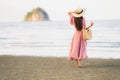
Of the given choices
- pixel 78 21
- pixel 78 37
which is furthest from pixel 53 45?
pixel 78 21

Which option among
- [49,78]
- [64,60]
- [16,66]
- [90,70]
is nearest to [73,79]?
Result: [49,78]

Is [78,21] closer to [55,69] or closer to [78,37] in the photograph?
[78,37]

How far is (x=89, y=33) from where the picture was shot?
40.7ft

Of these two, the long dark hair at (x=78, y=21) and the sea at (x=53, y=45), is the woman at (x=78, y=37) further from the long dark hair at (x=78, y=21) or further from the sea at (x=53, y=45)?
the sea at (x=53, y=45)

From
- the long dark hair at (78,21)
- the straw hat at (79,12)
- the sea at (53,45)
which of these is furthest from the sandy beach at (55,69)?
the sea at (53,45)

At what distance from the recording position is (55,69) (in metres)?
12.0

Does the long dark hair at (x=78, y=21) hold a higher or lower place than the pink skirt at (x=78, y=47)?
higher

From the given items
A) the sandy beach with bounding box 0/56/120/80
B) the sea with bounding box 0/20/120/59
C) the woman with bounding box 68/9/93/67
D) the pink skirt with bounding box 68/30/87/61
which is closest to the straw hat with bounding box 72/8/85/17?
the woman with bounding box 68/9/93/67

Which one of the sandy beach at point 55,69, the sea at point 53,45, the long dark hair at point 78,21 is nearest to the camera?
the sandy beach at point 55,69

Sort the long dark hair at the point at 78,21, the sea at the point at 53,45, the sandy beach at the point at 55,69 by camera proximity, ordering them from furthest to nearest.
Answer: the sea at the point at 53,45
the long dark hair at the point at 78,21
the sandy beach at the point at 55,69

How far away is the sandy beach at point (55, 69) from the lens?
10797 mm

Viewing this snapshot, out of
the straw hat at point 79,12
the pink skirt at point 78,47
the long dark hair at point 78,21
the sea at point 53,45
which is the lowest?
the sea at point 53,45

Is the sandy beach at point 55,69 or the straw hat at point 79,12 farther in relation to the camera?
the straw hat at point 79,12

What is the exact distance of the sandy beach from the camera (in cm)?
1080
